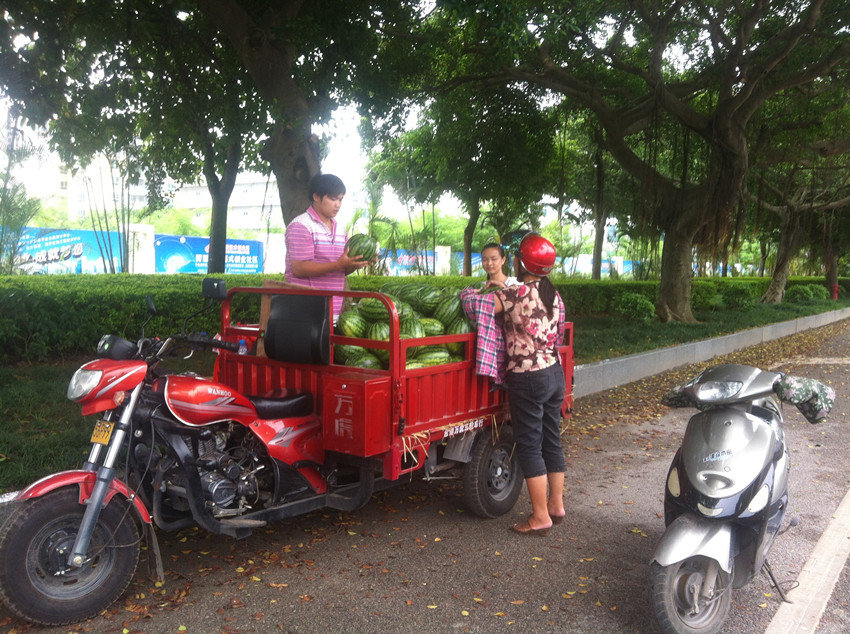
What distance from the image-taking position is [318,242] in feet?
15.5

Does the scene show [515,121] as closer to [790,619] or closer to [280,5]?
[280,5]

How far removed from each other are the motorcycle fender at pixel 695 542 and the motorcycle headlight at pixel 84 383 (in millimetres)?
2641

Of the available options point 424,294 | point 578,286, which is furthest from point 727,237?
point 424,294

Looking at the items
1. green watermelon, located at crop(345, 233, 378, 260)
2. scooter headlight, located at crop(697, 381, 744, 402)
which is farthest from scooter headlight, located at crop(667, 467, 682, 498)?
green watermelon, located at crop(345, 233, 378, 260)

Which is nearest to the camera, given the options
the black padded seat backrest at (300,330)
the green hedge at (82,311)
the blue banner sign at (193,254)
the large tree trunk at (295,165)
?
the black padded seat backrest at (300,330)

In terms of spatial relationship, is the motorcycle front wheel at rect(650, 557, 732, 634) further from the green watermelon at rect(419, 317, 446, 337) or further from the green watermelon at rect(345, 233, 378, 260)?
the green watermelon at rect(345, 233, 378, 260)

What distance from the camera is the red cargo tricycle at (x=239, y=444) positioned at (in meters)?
3.20

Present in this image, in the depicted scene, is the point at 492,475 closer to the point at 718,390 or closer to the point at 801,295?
the point at 718,390

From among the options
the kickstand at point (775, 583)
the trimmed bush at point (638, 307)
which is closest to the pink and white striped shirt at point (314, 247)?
the kickstand at point (775, 583)

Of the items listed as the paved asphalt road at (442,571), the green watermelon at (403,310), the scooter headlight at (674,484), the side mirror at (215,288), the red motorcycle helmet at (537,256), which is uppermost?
the red motorcycle helmet at (537,256)

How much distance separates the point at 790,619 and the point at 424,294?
2850mm

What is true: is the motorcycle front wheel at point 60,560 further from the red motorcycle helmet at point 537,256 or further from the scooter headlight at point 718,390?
the scooter headlight at point 718,390

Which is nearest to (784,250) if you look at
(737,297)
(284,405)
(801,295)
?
(801,295)

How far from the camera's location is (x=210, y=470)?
3639 mm
